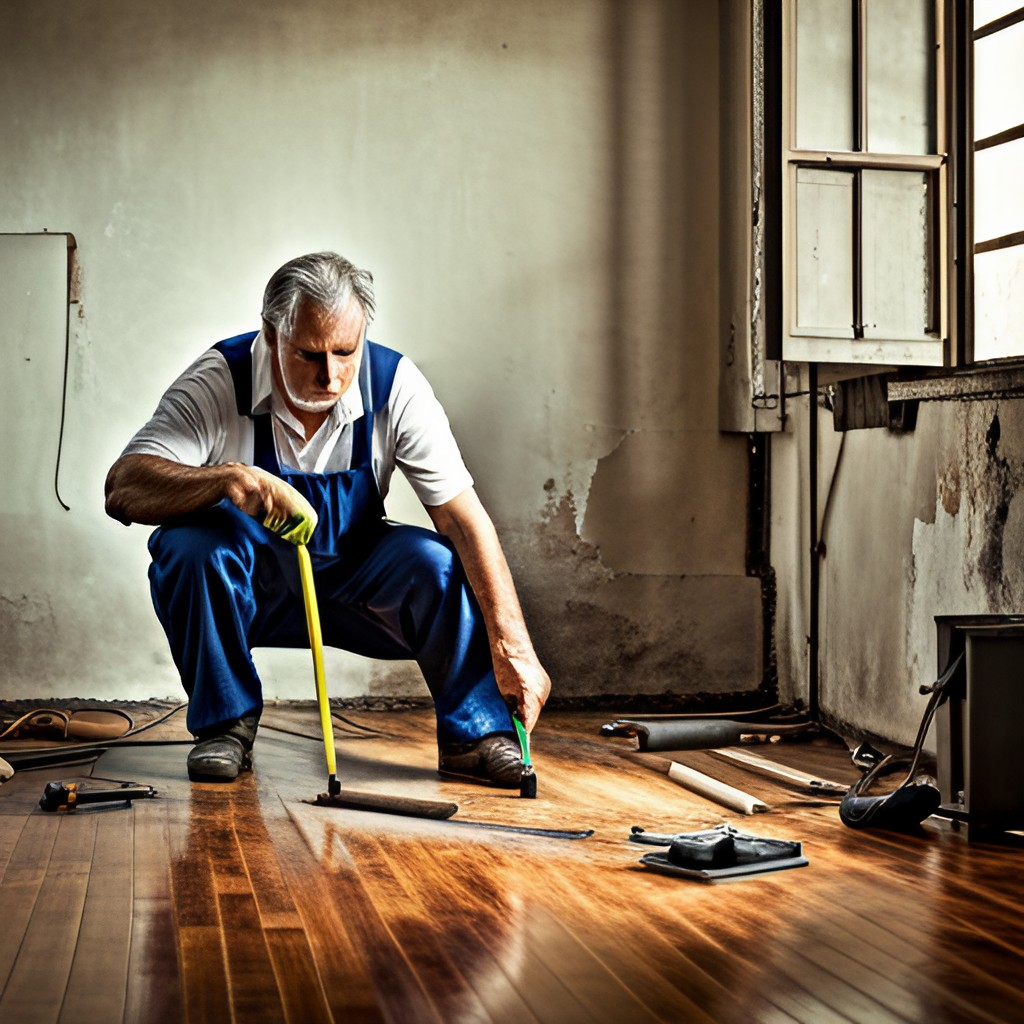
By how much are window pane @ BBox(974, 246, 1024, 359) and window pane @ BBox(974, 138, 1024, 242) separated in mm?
80

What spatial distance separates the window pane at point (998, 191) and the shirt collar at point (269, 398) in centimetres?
168

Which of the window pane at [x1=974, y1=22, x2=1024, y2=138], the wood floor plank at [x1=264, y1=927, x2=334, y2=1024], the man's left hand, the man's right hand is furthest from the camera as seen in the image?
the window pane at [x1=974, y1=22, x2=1024, y2=138]

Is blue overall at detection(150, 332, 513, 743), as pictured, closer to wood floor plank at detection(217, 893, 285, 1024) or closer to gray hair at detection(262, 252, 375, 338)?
gray hair at detection(262, 252, 375, 338)

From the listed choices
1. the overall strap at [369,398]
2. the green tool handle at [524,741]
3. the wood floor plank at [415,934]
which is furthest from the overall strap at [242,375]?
the wood floor plank at [415,934]

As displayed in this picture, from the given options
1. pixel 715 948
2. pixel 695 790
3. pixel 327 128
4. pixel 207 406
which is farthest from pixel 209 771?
pixel 327 128

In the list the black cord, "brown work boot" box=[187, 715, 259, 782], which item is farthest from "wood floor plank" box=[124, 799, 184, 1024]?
the black cord

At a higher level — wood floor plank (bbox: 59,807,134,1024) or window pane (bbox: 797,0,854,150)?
window pane (bbox: 797,0,854,150)

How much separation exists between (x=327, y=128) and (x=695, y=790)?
8.38 feet

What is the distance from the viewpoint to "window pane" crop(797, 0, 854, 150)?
3645mm

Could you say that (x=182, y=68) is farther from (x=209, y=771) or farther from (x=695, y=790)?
(x=695, y=790)

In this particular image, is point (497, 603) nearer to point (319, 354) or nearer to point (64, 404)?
point (319, 354)

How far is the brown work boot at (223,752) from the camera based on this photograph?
2992 mm

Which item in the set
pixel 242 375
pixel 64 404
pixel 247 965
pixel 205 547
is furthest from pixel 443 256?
pixel 247 965

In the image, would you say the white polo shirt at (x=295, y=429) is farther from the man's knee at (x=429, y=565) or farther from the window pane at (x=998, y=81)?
the window pane at (x=998, y=81)
